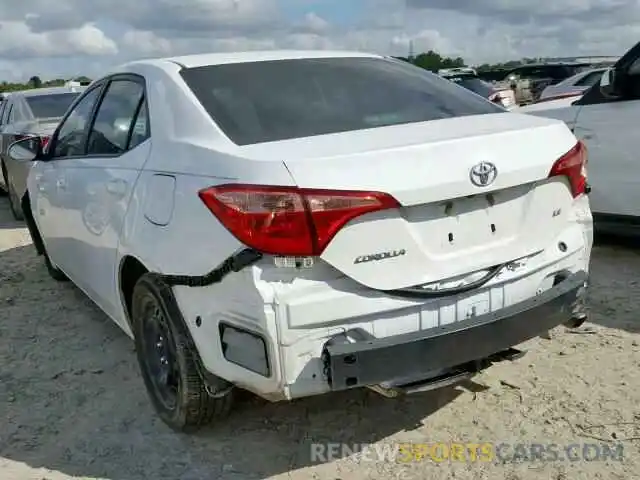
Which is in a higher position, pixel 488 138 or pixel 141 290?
pixel 488 138

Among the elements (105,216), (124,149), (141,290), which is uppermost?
(124,149)

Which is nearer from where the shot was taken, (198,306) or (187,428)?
(198,306)

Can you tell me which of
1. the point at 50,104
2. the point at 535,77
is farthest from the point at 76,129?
the point at 535,77

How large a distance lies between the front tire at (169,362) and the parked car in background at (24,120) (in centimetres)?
494

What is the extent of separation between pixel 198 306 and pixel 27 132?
20.5 ft

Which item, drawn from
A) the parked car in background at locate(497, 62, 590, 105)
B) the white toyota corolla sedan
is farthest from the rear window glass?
the white toyota corolla sedan

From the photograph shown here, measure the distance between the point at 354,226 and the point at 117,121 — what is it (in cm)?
184

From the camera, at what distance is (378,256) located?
243 cm

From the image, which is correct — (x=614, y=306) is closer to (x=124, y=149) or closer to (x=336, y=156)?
(x=336, y=156)

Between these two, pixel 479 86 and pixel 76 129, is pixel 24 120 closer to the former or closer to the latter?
pixel 76 129

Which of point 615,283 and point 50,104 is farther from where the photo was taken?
point 50,104

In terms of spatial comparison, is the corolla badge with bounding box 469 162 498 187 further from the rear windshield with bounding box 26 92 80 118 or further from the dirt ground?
the rear windshield with bounding box 26 92 80 118

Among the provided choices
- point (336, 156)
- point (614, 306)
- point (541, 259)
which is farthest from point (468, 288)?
point (614, 306)

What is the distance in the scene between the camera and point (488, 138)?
8.67 ft
